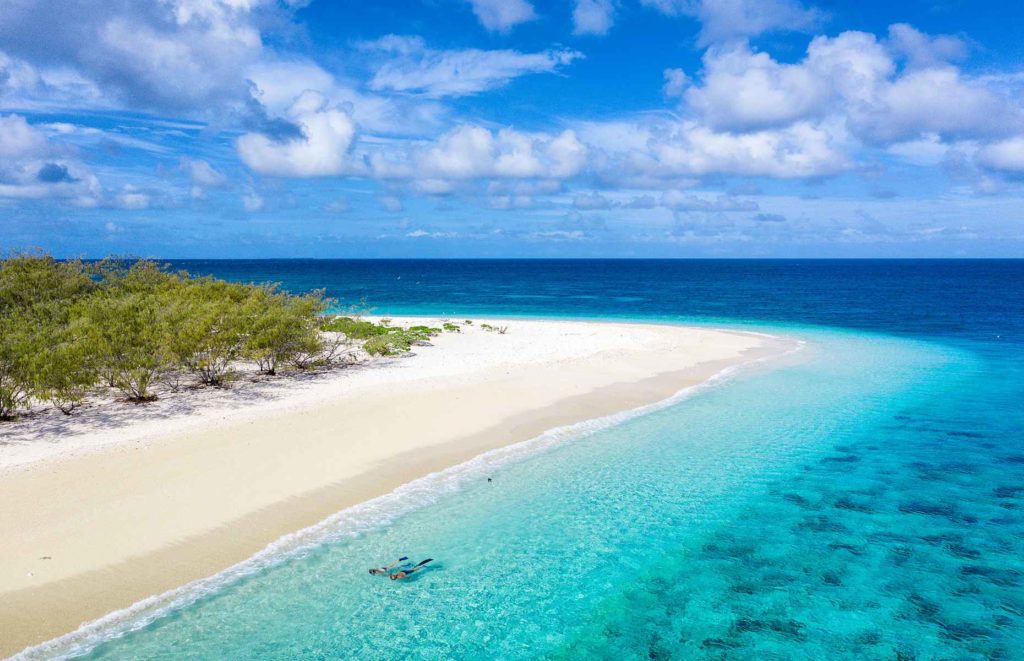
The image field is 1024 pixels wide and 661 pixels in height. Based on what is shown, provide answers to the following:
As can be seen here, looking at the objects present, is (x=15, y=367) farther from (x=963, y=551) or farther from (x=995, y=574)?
(x=995, y=574)

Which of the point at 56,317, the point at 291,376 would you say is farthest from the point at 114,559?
the point at 291,376

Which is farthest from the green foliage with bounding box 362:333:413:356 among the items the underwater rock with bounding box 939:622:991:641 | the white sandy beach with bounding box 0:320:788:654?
the underwater rock with bounding box 939:622:991:641

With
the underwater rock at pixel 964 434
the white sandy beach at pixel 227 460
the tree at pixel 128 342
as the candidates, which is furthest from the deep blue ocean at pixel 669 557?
the tree at pixel 128 342

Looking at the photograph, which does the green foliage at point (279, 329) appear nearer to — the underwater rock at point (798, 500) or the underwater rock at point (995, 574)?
the underwater rock at point (798, 500)

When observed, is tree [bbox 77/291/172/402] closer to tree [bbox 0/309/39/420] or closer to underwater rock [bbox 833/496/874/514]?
tree [bbox 0/309/39/420]

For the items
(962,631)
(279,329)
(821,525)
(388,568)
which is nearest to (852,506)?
(821,525)

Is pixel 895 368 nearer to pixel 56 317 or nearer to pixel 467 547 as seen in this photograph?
pixel 467 547

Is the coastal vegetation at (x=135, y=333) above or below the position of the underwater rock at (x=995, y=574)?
above
